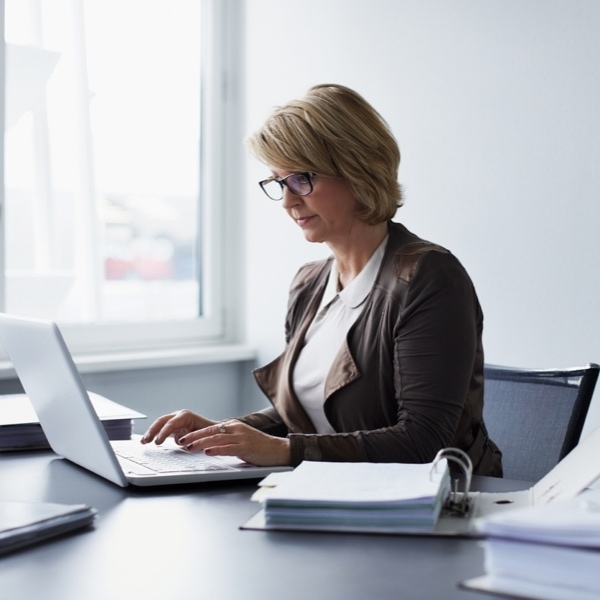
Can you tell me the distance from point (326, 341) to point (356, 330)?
11cm

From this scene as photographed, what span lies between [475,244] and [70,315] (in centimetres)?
137

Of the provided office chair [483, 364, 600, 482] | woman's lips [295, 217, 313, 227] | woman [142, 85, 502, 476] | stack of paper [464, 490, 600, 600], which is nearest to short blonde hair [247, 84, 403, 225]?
woman [142, 85, 502, 476]

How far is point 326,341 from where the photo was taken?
72.1 inches

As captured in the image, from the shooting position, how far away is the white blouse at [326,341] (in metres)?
1.79

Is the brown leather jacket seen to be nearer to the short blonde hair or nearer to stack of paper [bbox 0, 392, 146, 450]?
the short blonde hair

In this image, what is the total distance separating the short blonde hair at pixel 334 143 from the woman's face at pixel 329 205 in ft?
0.07

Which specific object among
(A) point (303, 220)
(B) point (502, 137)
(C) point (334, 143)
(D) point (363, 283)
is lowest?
(D) point (363, 283)

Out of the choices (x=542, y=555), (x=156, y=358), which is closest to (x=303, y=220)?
(x=542, y=555)

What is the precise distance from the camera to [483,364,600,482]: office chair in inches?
65.8

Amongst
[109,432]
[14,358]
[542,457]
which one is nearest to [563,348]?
[542,457]

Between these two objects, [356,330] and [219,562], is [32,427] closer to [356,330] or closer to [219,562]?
[356,330]

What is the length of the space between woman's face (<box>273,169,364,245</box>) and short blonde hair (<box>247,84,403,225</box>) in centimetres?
2

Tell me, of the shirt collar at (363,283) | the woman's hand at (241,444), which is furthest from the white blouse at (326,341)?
the woman's hand at (241,444)

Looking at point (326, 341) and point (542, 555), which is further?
point (326, 341)
